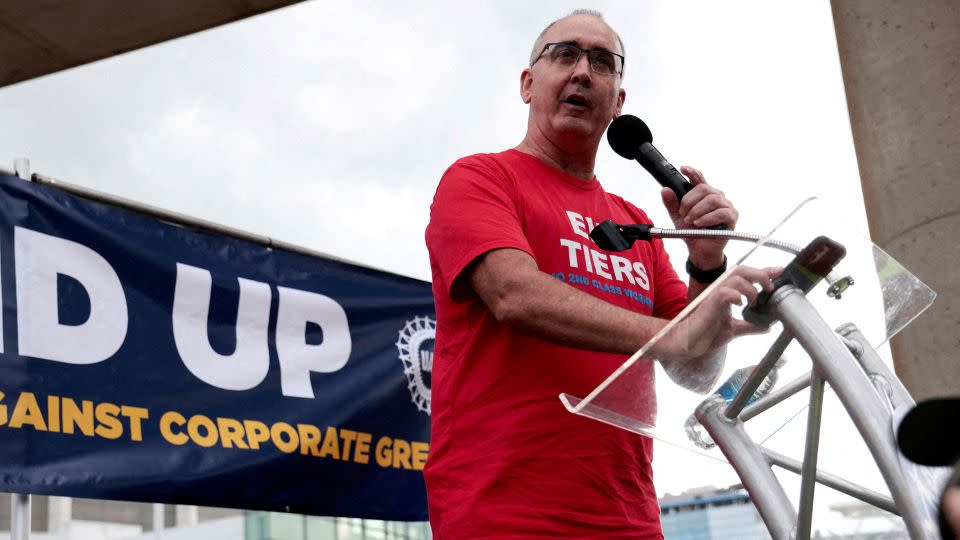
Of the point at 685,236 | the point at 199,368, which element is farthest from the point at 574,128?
the point at 199,368

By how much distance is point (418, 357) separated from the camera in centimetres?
404

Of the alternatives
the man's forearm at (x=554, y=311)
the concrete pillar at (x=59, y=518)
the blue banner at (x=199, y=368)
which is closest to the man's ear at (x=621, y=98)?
the man's forearm at (x=554, y=311)

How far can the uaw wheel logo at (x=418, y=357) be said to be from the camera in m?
3.96

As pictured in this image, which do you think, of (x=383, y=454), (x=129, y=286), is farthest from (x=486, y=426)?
(x=383, y=454)

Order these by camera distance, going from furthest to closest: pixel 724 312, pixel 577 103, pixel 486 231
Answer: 1. pixel 577 103
2. pixel 486 231
3. pixel 724 312

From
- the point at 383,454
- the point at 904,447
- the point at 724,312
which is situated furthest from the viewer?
the point at 383,454

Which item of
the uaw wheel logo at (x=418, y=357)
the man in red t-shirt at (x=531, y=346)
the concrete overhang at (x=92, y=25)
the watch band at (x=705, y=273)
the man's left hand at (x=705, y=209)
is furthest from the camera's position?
the concrete overhang at (x=92, y=25)

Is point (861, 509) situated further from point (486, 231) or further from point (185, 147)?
point (185, 147)

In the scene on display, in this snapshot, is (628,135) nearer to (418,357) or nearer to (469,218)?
(469,218)

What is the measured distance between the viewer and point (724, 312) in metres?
1.24

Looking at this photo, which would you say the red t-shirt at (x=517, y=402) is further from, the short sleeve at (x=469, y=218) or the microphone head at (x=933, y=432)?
the microphone head at (x=933, y=432)

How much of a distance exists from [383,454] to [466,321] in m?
2.00

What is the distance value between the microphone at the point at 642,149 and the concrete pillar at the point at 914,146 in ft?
4.38

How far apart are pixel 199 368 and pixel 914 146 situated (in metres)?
2.10
